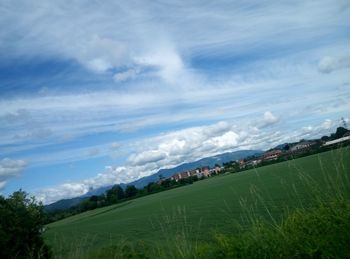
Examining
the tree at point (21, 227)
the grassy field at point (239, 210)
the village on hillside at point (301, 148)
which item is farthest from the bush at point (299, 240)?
the tree at point (21, 227)

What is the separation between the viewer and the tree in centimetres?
1430

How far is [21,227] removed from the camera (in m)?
15.2

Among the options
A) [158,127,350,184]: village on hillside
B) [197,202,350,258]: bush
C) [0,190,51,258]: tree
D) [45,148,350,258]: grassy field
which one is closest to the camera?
[197,202,350,258]: bush

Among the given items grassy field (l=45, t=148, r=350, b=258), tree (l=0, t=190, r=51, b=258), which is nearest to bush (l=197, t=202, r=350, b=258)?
grassy field (l=45, t=148, r=350, b=258)

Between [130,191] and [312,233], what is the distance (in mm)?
134097

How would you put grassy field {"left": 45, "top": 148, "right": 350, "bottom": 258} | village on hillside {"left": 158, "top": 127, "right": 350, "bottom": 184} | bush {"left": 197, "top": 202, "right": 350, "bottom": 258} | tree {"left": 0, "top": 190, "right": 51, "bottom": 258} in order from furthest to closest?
1. tree {"left": 0, "top": 190, "right": 51, "bottom": 258}
2. village on hillside {"left": 158, "top": 127, "right": 350, "bottom": 184}
3. grassy field {"left": 45, "top": 148, "right": 350, "bottom": 258}
4. bush {"left": 197, "top": 202, "right": 350, "bottom": 258}

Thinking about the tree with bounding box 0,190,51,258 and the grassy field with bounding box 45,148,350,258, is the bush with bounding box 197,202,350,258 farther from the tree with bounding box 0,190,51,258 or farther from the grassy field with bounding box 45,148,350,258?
the tree with bounding box 0,190,51,258

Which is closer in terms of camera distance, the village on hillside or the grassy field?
the grassy field

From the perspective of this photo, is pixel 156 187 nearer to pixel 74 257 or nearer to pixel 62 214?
pixel 62 214

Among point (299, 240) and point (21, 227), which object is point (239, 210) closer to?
point (21, 227)

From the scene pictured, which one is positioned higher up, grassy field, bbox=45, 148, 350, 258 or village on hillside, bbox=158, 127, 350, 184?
village on hillside, bbox=158, 127, 350, 184

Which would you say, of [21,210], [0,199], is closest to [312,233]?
[21,210]

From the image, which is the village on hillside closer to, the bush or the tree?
the bush

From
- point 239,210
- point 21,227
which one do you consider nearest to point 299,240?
point 21,227
